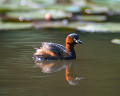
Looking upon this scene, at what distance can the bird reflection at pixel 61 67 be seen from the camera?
6.50m

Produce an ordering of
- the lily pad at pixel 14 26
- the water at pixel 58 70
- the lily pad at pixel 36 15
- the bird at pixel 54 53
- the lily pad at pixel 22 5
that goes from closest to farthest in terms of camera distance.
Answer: the water at pixel 58 70 → the bird at pixel 54 53 → the lily pad at pixel 14 26 → the lily pad at pixel 36 15 → the lily pad at pixel 22 5

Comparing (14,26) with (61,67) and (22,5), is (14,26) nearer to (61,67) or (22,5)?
(22,5)

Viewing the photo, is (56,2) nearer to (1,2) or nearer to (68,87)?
(1,2)

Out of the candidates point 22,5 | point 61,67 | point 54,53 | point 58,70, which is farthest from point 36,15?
point 58,70

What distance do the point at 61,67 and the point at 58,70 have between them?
1.10 feet

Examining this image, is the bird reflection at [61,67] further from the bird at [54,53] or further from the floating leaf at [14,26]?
the floating leaf at [14,26]

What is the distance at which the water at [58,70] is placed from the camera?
568 centimetres

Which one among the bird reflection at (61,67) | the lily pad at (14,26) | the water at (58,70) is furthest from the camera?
the lily pad at (14,26)

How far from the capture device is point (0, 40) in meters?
10.5

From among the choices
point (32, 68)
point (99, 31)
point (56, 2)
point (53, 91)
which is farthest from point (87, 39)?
point (56, 2)

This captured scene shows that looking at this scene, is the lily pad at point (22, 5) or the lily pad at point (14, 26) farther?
the lily pad at point (22, 5)

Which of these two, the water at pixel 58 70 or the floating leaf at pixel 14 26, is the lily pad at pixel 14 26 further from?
the water at pixel 58 70

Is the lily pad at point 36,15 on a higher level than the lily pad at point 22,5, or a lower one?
lower

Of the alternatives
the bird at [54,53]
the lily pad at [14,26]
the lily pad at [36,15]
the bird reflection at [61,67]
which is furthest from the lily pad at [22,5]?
the bird reflection at [61,67]
